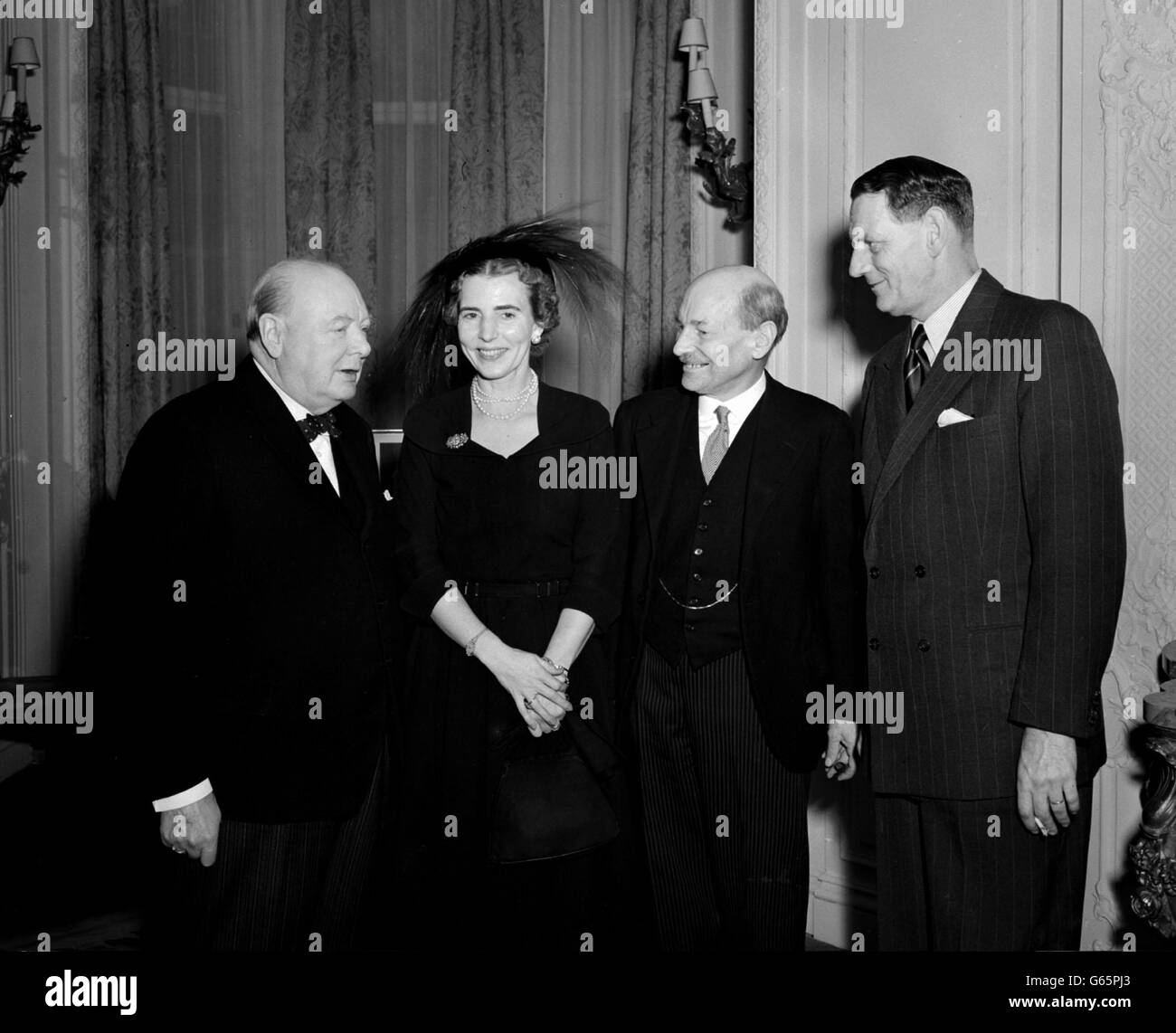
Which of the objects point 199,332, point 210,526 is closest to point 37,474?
point 199,332

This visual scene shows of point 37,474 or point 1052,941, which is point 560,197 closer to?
point 37,474

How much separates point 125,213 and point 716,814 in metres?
4.04

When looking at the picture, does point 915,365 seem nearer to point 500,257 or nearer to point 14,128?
point 500,257

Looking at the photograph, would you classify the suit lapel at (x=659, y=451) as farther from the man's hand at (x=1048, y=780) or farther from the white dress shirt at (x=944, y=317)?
the man's hand at (x=1048, y=780)

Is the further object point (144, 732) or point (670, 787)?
point (670, 787)

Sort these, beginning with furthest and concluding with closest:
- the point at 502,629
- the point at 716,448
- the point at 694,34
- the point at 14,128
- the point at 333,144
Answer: the point at 333,144 < the point at 14,128 < the point at 694,34 < the point at 716,448 < the point at 502,629

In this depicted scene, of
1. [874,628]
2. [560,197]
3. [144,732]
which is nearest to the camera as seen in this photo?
[144,732]

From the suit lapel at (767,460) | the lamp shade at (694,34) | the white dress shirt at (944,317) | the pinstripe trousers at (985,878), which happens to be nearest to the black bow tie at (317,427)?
the suit lapel at (767,460)

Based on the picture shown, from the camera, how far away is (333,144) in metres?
5.10

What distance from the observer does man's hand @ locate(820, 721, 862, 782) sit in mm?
2578

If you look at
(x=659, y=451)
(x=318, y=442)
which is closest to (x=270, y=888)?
(x=318, y=442)

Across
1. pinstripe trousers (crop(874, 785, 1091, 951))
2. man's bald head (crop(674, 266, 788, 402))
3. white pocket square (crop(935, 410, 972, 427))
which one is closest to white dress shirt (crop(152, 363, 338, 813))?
man's bald head (crop(674, 266, 788, 402))

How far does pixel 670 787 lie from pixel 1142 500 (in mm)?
1325

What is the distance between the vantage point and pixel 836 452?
8.60 ft
